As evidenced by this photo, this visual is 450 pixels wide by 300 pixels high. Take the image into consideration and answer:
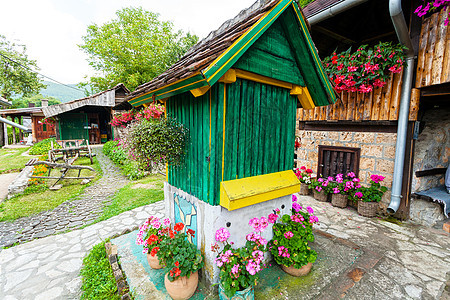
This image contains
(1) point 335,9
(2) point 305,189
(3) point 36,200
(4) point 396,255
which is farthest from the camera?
(3) point 36,200

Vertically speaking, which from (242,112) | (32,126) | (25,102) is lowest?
(242,112)

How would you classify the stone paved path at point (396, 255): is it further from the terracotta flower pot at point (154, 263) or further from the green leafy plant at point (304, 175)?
the terracotta flower pot at point (154, 263)

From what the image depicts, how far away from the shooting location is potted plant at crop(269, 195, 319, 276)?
2617 millimetres

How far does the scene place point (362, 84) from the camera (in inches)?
176

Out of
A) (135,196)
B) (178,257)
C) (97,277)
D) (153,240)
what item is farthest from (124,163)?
(178,257)

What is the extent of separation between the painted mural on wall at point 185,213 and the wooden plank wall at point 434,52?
5.02 metres

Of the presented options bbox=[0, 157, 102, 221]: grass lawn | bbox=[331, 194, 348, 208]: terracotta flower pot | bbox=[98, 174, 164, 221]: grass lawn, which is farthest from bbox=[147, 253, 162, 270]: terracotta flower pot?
bbox=[0, 157, 102, 221]: grass lawn

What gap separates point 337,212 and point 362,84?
3.14 metres

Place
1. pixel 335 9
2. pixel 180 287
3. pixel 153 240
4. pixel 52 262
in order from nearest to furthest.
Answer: pixel 180 287 < pixel 153 240 < pixel 52 262 < pixel 335 9

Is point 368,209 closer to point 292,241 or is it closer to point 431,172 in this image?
point 431,172

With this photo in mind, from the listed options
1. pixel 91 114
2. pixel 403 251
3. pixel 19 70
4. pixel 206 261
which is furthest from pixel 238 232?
pixel 19 70

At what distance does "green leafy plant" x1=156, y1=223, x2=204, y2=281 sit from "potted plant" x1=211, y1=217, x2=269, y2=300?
283mm

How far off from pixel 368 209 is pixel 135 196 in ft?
21.6

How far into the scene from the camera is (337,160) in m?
5.64
